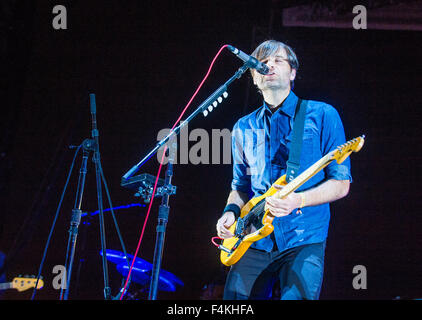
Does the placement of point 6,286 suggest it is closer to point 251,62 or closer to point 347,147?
point 251,62

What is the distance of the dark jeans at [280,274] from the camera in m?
2.00

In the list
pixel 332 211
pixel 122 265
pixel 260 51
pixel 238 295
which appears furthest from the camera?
pixel 332 211

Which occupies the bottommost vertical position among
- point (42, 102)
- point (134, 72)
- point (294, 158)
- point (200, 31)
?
point (294, 158)

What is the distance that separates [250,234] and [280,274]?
0.29 meters

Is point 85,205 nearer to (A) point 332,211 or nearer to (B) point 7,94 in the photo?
(B) point 7,94

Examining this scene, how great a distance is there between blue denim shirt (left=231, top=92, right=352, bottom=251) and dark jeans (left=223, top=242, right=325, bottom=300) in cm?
5

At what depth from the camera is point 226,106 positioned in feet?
13.9

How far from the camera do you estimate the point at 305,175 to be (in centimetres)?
209

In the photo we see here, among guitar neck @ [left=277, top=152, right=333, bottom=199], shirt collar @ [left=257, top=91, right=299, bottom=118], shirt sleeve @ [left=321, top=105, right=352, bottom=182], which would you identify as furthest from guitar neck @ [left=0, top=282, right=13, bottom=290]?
shirt sleeve @ [left=321, top=105, right=352, bottom=182]

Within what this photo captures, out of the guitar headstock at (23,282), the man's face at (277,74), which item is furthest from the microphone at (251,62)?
the guitar headstock at (23,282)

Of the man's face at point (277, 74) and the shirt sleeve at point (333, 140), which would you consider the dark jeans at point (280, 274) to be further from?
the man's face at point (277, 74)

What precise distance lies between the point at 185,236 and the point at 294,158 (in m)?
2.21

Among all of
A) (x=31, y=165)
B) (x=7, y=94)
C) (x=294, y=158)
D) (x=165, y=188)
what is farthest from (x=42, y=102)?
→ (x=294, y=158)

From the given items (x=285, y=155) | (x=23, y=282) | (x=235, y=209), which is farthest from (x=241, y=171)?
(x=23, y=282)
